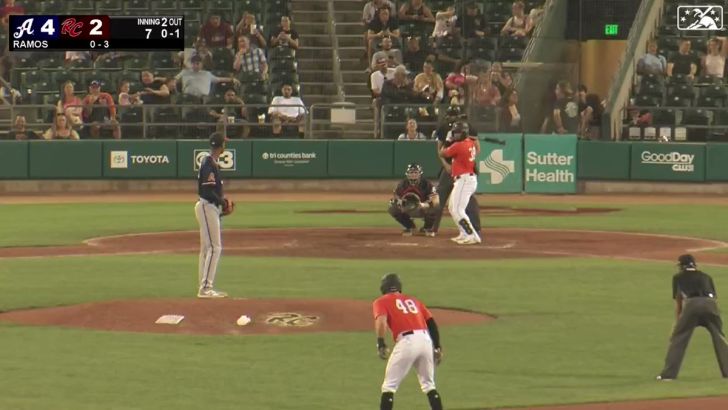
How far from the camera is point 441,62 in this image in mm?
39750

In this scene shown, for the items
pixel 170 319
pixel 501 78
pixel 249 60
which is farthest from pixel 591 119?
pixel 170 319

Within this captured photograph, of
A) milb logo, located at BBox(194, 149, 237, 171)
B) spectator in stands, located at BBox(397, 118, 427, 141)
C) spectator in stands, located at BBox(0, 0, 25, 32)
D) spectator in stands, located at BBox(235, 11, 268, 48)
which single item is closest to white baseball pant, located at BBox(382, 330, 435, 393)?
spectator in stands, located at BBox(397, 118, 427, 141)

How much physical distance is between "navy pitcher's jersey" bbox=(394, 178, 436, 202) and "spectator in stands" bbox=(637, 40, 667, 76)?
12.9 m

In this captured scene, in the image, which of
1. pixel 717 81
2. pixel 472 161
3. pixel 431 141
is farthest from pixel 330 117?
pixel 472 161

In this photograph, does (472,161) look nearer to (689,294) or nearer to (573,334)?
(573,334)

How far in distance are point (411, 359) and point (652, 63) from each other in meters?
27.8

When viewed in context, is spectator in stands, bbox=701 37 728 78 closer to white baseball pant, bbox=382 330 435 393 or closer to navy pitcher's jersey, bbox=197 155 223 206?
navy pitcher's jersey, bbox=197 155 223 206

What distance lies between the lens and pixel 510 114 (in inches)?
1459

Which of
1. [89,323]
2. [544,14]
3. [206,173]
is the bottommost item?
[89,323]

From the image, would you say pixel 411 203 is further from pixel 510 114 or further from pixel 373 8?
pixel 373 8

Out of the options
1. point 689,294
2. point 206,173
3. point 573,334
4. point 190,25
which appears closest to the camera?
point 689,294

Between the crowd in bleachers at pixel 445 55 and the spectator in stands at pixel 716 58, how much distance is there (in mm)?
4311

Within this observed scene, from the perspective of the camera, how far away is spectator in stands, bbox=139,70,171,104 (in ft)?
124

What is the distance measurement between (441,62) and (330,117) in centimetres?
341
